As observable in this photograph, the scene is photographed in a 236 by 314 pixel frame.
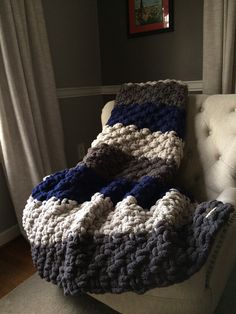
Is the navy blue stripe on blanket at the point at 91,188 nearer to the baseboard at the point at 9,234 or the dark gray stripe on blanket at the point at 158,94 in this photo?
the dark gray stripe on blanket at the point at 158,94

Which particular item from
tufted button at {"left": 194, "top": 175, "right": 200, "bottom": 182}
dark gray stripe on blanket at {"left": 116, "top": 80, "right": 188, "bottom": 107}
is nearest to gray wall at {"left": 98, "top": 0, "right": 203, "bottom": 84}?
dark gray stripe on blanket at {"left": 116, "top": 80, "right": 188, "bottom": 107}

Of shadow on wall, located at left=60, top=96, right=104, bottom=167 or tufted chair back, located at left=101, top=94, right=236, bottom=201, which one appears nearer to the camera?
tufted chair back, located at left=101, top=94, right=236, bottom=201

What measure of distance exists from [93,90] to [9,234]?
135 centimetres

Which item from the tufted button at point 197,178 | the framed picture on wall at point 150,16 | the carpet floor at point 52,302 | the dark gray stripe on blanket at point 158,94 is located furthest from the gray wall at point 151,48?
the carpet floor at point 52,302

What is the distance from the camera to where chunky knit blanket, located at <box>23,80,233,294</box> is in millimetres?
858

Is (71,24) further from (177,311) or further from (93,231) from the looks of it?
(177,311)

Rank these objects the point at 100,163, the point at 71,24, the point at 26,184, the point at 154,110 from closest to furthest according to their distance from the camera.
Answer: the point at 100,163 < the point at 154,110 < the point at 26,184 < the point at 71,24

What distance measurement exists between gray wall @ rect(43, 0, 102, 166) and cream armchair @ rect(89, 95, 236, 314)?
2.23 ft

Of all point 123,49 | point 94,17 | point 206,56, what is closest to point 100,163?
point 206,56

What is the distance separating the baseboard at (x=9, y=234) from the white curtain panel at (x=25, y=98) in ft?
0.41

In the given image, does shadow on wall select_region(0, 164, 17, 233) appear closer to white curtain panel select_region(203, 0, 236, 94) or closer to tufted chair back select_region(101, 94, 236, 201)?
tufted chair back select_region(101, 94, 236, 201)

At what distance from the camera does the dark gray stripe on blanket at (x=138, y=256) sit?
2.72 feet

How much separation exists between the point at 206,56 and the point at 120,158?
0.87 meters

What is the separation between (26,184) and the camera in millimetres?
1797
